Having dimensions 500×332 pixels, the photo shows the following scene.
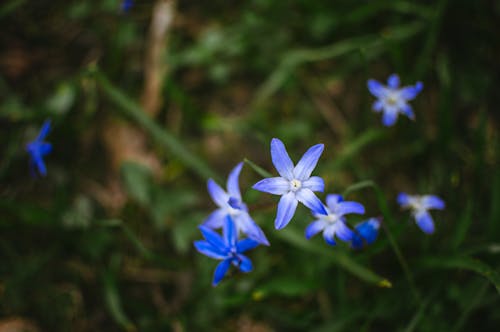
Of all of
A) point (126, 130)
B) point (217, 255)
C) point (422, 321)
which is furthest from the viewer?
point (126, 130)

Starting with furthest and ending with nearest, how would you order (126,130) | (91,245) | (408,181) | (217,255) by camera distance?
(126,130) < (408,181) < (91,245) < (217,255)

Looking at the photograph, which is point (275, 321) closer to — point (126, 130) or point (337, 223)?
point (337, 223)

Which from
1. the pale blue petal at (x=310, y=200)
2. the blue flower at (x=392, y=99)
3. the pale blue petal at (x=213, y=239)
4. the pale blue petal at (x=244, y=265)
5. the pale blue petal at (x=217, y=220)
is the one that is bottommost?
the pale blue petal at (x=244, y=265)

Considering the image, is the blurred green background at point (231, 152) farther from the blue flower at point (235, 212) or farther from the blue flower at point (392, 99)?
the blue flower at point (235, 212)

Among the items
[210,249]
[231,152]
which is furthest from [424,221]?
[231,152]

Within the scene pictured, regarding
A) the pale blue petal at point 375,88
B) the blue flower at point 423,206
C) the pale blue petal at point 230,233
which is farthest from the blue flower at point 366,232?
the pale blue petal at point 375,88

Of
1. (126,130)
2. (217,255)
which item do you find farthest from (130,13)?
(217,255)
